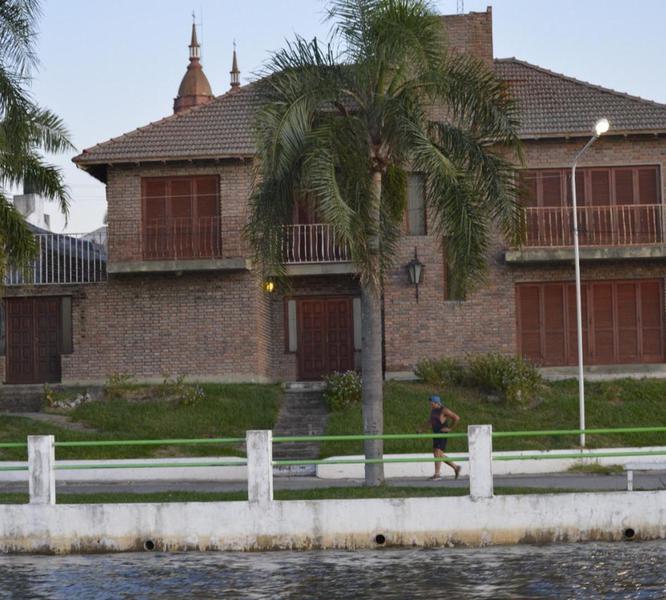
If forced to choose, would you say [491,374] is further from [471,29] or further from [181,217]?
[471,29]

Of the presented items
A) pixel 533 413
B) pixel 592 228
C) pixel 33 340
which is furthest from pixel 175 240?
pixel 592 228

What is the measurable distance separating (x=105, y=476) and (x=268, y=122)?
1016 cm

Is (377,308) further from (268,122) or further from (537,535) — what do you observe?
(537,535)

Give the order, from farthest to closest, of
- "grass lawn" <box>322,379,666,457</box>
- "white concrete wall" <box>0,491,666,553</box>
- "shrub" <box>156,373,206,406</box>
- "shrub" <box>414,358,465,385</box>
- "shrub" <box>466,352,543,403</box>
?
"shrub" <box>414,358,465,385</box> < "shrub" <box>156,373,206,406</box> < "shrub" <box>466,352,543,403</box> < "grass lawn" <box>322,379,666,457</box> < "white concrete wall" <box>0,491,666,553</box>

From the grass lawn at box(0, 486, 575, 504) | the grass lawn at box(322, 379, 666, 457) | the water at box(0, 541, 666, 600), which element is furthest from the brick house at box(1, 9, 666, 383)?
the water at box(0, 541, 666, 600)

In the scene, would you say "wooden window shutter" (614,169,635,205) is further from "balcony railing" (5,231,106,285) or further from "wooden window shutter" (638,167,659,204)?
"balcony railing" (5,231,106,285)

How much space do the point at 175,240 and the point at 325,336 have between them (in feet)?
16.7

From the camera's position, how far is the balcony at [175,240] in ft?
123

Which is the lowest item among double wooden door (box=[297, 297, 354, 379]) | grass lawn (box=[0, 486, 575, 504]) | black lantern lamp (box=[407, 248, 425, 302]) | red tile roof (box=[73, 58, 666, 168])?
grass lawn (box=[0, 486, 575, 504])

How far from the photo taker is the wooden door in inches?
1523

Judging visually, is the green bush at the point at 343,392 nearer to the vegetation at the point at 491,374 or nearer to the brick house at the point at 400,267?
the vegetation at the point at 491,374

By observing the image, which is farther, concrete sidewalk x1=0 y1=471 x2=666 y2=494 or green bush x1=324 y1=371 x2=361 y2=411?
green bush x1=324 y1=371 x2=361 y2=411

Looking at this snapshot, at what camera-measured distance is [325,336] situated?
129 feet

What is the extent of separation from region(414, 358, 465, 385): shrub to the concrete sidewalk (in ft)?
22.6
